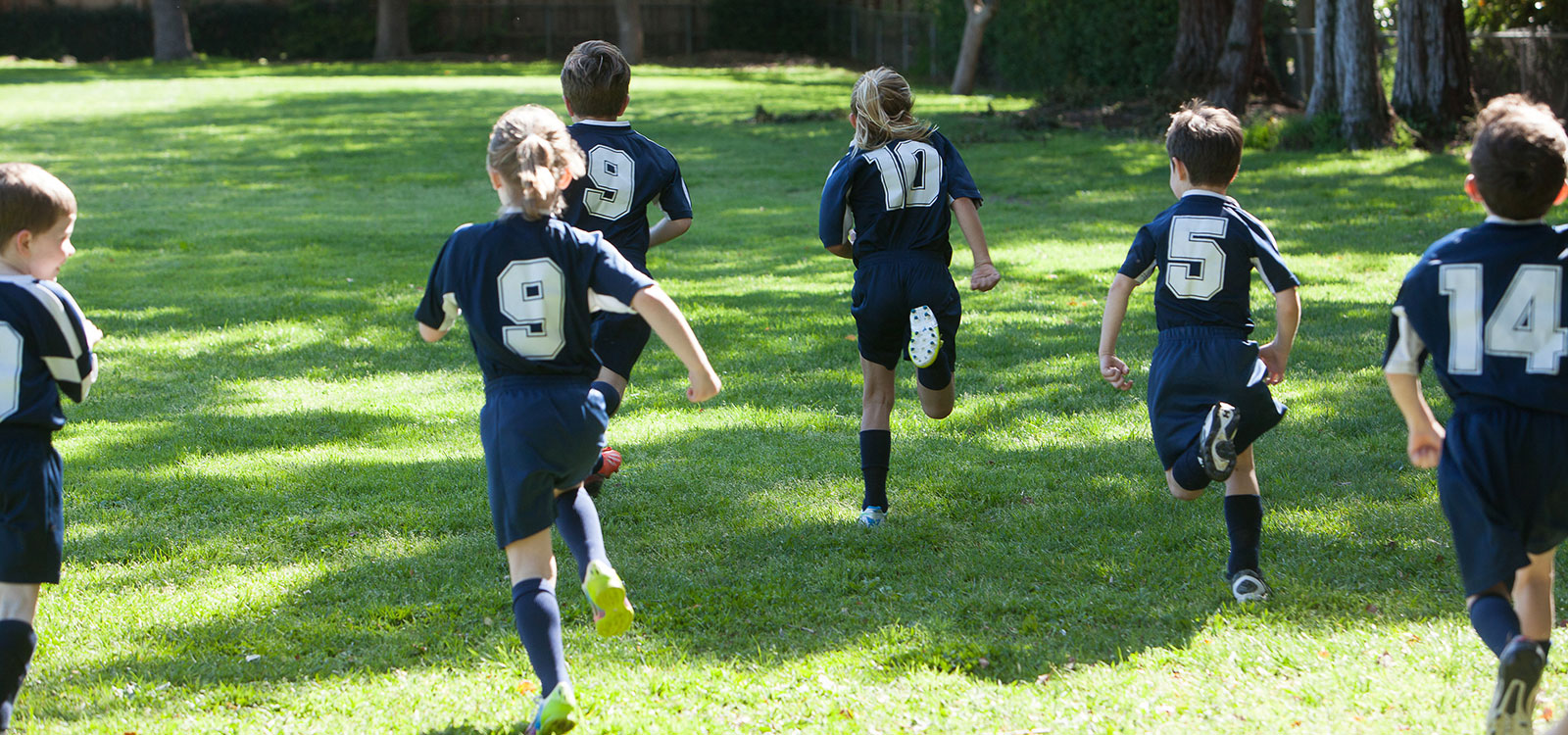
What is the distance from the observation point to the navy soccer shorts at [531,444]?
3283 millimetres

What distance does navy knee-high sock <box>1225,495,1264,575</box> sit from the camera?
415 cm

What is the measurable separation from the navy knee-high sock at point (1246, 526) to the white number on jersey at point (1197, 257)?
69 cm

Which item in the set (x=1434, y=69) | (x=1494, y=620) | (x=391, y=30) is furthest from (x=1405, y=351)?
(x=391, y=30)

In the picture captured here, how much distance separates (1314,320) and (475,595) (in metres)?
5.86

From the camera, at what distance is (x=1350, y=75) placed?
15.1 m

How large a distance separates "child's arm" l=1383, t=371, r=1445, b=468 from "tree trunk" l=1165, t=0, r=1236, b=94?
1854 cm

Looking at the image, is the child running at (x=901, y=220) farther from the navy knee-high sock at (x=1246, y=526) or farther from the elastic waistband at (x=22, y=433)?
the elastic waistband at (x=22, y=433)

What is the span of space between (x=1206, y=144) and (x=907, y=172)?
45.0 inches

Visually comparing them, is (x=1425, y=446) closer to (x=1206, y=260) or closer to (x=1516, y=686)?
(x=1516, y=686)

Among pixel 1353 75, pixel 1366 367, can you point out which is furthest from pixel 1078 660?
pixel 1353 75

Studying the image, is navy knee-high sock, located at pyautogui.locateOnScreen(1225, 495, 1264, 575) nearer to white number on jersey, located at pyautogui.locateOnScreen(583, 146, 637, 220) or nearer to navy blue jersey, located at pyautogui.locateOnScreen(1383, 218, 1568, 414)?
navy blue jersey, located at pyautogui.locateOnScreen(1383, 218, 1568, 414)

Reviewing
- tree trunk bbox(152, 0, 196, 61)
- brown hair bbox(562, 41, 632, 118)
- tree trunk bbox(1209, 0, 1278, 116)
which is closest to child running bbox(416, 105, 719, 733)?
brown hair bbox(562, 41, 632, 118)

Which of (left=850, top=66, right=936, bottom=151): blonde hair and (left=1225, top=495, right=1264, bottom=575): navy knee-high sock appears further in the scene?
(left=850, top=66, right=936, bottom=151): blonde hair

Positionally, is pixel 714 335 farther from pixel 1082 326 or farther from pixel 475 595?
pixel 475 595
